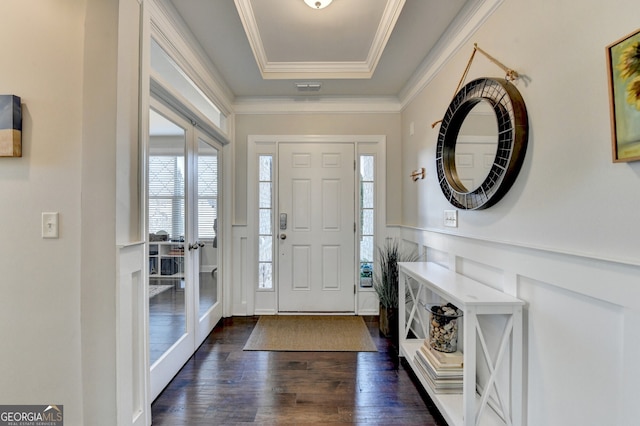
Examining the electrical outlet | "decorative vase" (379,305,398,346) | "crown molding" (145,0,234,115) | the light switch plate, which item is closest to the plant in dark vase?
"decorative vase" (379,305,398,346)

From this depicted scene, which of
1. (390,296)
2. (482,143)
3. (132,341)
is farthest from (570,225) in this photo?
(132,341)

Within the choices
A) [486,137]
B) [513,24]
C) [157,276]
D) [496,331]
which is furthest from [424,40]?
[157,276]

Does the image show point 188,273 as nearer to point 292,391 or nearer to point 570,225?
point 292,391

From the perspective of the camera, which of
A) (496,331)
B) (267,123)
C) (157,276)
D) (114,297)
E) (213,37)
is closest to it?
(114,297)

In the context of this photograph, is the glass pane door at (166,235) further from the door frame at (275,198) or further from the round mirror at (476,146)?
the round mirror at (476,146)

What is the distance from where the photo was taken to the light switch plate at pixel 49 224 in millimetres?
1424

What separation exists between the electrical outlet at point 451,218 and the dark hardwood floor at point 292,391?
3.85 ft

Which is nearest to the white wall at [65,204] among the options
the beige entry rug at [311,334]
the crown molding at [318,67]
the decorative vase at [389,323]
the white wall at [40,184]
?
the white wall at [40,184]

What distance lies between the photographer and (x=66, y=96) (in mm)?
1433

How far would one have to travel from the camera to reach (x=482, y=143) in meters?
1.63

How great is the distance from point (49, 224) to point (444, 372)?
92.7 inches

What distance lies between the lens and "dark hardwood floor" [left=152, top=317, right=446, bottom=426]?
1.70 metres

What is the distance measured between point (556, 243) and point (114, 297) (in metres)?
2.03

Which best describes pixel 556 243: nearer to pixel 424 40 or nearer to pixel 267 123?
pixel 424 40
